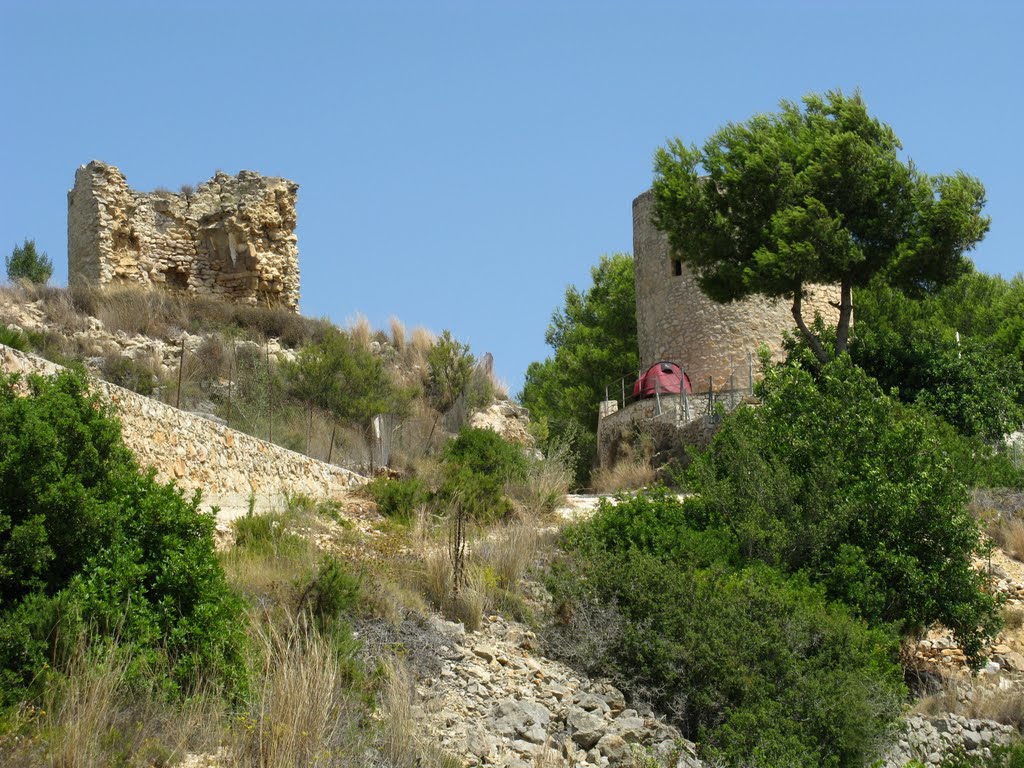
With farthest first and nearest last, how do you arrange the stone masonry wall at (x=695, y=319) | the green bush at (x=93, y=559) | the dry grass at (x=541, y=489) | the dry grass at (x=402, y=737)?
the stone masonry wall at (x=695, y=319) < the dry grass at (x=541, y=489) < the dry grass at (x=402, y=737) < the green bush at (x=93, y=559)

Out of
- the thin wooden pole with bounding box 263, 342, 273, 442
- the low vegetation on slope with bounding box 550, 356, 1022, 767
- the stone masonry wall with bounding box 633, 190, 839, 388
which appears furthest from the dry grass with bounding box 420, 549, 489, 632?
the stone masonry wall with bounding box 633, 190, 839, 388

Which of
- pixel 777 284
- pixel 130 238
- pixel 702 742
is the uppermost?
pixel 130 238

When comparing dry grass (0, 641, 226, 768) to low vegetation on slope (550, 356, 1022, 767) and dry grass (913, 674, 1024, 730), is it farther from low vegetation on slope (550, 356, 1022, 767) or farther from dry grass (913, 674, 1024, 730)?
dry grass (913, 674, 1024, 730)

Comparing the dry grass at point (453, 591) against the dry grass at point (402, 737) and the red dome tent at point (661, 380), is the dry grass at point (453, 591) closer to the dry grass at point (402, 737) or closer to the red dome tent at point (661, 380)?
the dry grass at point (402, 737)

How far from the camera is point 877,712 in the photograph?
1173 cm

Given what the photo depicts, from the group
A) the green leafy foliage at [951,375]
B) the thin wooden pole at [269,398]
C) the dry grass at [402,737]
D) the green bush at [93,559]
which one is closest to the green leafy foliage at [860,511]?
the dry grass at [402,737]

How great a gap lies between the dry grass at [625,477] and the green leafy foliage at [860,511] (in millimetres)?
6315

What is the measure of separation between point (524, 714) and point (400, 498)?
235 inches

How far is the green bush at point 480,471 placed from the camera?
16297 mm

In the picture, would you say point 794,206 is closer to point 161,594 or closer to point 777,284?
point 777,284

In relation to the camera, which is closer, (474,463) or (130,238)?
(474,463)

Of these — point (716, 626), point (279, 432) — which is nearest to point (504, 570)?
point (716, 626)

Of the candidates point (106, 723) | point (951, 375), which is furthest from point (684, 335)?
point (106, 723)

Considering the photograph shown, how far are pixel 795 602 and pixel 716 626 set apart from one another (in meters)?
1.15
